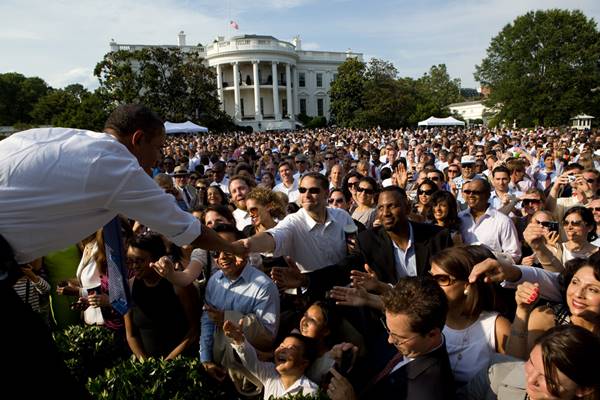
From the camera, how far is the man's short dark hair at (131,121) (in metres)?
2.34

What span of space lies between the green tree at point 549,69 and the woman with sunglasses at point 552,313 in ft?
162

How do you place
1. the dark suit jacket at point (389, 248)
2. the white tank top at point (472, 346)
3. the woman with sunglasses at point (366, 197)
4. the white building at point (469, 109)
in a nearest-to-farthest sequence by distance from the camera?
the white tank top at point (472, 346)
the dark suit jacket at point (389, 248)
the woman with sunglasses at point (366, 197)
the white building at point (469, 109)

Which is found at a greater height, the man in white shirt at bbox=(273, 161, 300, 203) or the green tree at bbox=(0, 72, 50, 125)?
the green tree at bbox=(0, 72, 50, 125)

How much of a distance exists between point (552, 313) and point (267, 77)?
230ft

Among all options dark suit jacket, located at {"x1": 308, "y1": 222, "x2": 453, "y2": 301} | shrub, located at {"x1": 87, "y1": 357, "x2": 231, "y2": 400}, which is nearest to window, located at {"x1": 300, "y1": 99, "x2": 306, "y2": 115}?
dark suit jacket, located at {"x1": 308, "y1": 222, "x2": 453, "y2": 301}

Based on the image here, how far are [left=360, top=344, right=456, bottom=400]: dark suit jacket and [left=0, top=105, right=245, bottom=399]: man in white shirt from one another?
1.52 m

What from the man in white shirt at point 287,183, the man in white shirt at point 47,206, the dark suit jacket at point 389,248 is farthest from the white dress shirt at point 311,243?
the man in white shirt at point 287,183

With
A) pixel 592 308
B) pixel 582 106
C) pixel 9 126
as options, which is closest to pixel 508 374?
pixel 592 308

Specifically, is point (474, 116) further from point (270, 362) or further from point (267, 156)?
point (270, 362)

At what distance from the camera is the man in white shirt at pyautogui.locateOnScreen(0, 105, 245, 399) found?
1.77 m

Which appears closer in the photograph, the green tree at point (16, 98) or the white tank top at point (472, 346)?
the white tank top at point (472, 346)

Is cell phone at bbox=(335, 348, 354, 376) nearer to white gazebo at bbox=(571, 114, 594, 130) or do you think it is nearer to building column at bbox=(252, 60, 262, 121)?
white gazebo at bbox=(571, 114, 594, 130)

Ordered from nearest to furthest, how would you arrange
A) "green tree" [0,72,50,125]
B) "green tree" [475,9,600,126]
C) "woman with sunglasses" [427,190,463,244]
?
"woman with sunglasses" [427,190,463,244]
"green tree" [475,9,600,126]
"green tree" [0,72,50,125]

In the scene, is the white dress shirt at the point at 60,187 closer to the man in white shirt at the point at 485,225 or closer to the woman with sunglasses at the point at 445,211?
the woman with sunglasses at the point at 445,211
